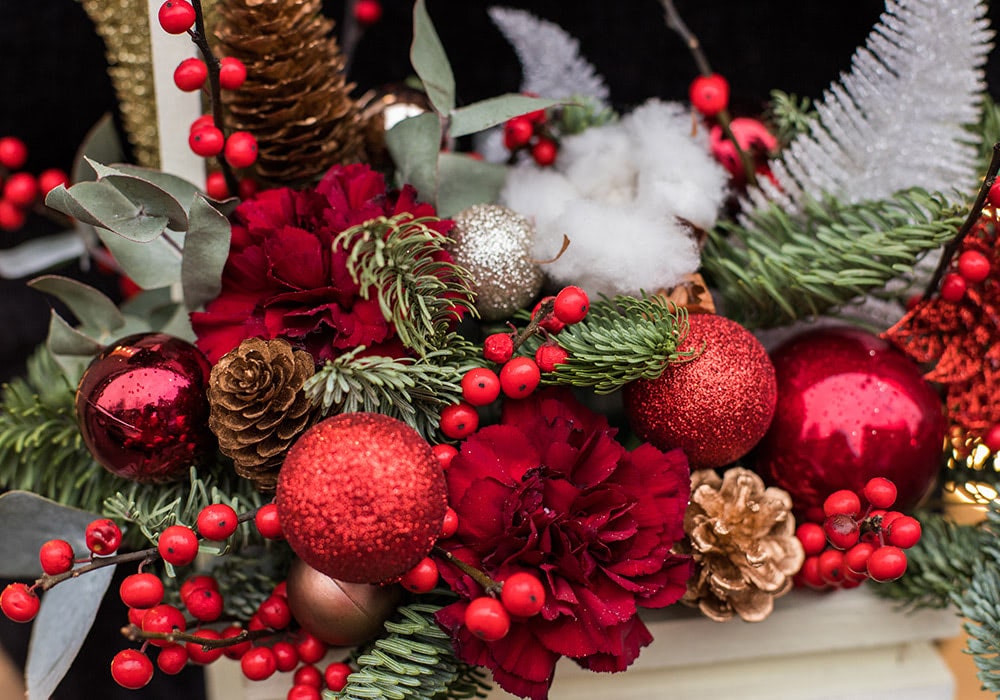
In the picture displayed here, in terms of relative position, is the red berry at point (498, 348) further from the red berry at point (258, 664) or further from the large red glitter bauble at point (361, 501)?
the red berry at point (258, 664)

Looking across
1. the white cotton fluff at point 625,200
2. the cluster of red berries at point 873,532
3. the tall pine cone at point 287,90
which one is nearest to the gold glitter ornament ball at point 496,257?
the white cotton fluff at point 625,200

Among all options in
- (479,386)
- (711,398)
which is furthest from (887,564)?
(479,386)

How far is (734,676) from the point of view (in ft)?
2.00

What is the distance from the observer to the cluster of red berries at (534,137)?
608 mm

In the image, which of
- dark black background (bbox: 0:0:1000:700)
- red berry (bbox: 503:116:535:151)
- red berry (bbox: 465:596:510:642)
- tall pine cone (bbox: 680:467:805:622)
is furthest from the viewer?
dark black background (bbox: 0:0:1000:700)

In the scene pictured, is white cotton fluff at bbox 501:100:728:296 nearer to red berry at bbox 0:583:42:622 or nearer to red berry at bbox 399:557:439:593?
red berry at bbox 399:557:439:593

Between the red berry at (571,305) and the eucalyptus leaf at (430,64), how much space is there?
0.17 metres

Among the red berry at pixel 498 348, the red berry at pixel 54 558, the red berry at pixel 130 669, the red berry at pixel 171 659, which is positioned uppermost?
the red berry at pixel 498 348

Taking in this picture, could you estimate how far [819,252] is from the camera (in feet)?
1.74

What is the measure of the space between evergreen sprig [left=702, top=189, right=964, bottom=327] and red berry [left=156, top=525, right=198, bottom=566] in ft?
1.23

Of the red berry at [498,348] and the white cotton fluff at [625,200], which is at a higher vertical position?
the white cotton fluff at [625,200]

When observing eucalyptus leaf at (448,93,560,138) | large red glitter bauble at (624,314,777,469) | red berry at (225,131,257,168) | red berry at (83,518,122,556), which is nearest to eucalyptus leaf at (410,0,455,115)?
eucalyptus leaf at (448,93,560,138)

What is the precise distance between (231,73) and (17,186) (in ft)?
1.04

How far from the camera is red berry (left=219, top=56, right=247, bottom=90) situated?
1.60ft
